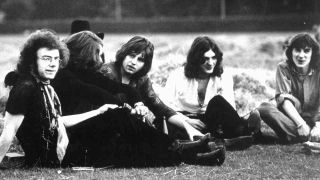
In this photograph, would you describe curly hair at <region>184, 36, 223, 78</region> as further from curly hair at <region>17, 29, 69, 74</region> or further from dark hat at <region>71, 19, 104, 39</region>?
curly hair at <region>17, 29, 69, 74</region>

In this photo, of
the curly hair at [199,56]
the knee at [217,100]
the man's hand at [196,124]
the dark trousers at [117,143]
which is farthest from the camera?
the curly hair at [199,56]

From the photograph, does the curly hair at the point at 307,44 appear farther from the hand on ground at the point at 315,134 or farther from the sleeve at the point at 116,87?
the sleeve at the point at 116,87

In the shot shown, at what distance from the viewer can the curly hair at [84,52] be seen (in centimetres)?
490

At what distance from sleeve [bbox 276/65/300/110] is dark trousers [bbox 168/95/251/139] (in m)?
0.66

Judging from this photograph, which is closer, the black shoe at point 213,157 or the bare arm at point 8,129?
the bare arm at point 8,129

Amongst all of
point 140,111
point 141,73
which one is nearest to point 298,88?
point 141,73

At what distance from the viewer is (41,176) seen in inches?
173

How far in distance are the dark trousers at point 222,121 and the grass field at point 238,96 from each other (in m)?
0.21

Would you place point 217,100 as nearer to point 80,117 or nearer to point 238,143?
point 238,143

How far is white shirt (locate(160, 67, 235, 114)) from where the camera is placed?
5.64 metres

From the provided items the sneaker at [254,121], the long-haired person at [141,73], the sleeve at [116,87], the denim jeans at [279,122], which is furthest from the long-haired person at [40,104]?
the denim jeans at [279,122]

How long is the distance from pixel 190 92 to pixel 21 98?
6.03 ft

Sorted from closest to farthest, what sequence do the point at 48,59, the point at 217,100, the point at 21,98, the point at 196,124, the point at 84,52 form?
the point at 21,98, the point at 48,59, the point at 84,52, the point at 217,100, the point at 196,124

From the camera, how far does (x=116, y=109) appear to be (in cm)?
470
